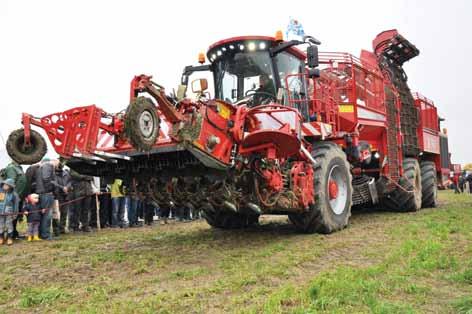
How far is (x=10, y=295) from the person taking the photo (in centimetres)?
398

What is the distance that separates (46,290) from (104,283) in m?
0.51

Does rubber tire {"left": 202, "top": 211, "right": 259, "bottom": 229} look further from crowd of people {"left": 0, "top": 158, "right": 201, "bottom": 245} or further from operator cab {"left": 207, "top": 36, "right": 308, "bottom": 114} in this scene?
operator cab {"left": 207, "top": 36, "right": 308, "bottom": 114}

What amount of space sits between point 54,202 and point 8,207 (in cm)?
88

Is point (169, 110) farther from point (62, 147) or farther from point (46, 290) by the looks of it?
point (46, 290)

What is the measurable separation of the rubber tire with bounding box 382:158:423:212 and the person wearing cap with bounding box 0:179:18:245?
302 inches

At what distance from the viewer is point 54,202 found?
8.26 metres

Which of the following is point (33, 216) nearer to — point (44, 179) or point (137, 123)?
point (44, 179)

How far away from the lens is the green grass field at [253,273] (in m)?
3.33

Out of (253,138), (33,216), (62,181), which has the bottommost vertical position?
(33,216)

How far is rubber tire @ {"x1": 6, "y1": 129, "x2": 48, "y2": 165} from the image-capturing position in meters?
4.85

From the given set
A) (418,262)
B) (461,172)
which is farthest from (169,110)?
(461,172)

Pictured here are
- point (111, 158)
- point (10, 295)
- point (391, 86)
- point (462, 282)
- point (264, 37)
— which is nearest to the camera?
point (462, 282)

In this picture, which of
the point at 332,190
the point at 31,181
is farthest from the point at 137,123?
the point at 31,181

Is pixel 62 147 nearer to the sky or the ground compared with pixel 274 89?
nearer to the ground
